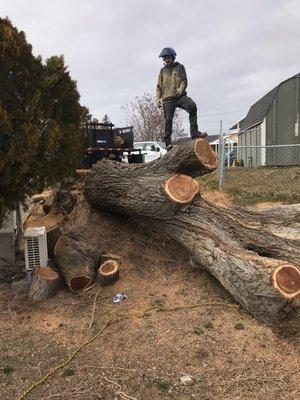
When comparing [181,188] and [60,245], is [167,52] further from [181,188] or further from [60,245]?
[60,245]

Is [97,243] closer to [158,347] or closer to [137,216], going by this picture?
[137,216]

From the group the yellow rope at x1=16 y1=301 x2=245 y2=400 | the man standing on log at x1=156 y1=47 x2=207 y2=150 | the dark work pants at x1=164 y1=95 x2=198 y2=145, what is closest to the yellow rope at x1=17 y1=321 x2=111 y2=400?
the yellow rope at x1=16 y1=301 x2=245 y2=400

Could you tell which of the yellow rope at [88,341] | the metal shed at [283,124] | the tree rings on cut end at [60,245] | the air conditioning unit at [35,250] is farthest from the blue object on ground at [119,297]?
the metal shed at [283,124]

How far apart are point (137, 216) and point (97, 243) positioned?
0.81 m

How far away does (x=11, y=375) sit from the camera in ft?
12.4

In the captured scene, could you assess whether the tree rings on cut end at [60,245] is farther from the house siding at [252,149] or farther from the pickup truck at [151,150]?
the pickup truck at [151,150]

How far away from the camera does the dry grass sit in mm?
9242

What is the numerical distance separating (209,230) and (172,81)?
3.60 m

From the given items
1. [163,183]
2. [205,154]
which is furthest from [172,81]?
[163,183]

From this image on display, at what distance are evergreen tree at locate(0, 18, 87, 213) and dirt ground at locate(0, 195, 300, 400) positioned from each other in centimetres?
135

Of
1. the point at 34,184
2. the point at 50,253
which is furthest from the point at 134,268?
the point at 34,184

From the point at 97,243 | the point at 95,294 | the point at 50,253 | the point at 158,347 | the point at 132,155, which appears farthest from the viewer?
the point at 132,155

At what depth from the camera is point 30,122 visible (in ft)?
16.9

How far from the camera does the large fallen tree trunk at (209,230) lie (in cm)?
426
